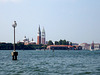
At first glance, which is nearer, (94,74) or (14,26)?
(94,74)

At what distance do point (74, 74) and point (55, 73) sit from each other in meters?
2.47

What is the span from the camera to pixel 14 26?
58.6 m

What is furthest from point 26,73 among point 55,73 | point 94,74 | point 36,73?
point 94,74

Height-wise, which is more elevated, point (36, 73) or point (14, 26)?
point (14, 26)

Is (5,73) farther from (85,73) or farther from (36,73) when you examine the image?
(85,73)

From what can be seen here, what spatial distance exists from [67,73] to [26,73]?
5289mm

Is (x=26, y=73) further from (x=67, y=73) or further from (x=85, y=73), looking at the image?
(x=85, y=73)

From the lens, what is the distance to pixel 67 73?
3297 cm

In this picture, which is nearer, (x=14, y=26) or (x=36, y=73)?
(x=36, y=73)

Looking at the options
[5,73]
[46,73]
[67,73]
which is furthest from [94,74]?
[5,73]

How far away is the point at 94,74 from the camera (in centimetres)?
3241

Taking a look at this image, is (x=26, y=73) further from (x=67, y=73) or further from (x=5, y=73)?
(x=67, y=73)

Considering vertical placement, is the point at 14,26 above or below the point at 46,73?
above

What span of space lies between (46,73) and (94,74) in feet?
20.0
